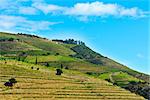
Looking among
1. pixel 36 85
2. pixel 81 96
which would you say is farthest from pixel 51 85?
pixel 81 96

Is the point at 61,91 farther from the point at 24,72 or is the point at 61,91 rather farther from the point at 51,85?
the point at 24,72

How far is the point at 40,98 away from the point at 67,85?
29.7 meters

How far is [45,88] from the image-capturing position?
12588 centimetres

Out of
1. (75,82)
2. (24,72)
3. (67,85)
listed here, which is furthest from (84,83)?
(24,72)

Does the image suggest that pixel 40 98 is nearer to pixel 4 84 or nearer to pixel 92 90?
pixel 4 84

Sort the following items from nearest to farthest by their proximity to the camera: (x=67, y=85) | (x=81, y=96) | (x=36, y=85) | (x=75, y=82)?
1. (x=81, y=96)
2. (x=36, y=85)
3. (x=67, y=85)
4. (x=75, y=82)

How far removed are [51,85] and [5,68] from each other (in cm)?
2652

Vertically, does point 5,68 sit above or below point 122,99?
above

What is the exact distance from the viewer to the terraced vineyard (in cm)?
11331

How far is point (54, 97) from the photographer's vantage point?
374 ft

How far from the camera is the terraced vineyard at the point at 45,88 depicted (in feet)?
372

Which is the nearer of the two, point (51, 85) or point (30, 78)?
point (51, 85)

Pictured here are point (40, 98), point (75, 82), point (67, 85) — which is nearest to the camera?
point (40, 98)

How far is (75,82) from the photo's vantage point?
148 m
